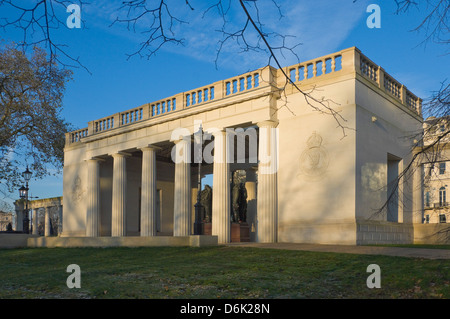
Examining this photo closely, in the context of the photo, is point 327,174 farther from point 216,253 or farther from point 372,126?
point 216,253

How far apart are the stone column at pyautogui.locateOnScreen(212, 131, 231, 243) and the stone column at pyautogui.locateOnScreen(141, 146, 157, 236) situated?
20.2ft

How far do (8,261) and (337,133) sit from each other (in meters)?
14.6

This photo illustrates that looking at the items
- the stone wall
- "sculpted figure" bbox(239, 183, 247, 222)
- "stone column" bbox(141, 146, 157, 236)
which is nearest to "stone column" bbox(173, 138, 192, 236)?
"stone column" bbox(141, 146, 157, 236)

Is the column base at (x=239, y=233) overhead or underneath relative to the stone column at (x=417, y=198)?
underneath

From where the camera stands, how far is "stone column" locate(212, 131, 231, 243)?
23734 mm

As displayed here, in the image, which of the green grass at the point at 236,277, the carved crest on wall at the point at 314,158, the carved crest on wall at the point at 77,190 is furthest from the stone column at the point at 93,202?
the carved crest on wall at the point at 314,158

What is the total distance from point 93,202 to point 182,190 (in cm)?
950

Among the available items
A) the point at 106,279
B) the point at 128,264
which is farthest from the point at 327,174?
the point at 106,279

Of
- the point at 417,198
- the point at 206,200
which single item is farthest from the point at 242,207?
the point at 417,198

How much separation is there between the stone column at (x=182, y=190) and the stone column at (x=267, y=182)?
18.2ft

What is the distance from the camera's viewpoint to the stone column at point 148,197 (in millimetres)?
28781

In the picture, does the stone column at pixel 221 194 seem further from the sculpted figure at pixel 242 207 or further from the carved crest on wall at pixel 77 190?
the carved crest on wall at pixel 77 190

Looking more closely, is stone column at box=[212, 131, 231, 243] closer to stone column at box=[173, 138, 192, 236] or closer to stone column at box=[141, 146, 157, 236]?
stone column at box=[173, 138, 192, 236]

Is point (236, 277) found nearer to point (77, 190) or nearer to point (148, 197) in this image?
point (148, 197)
